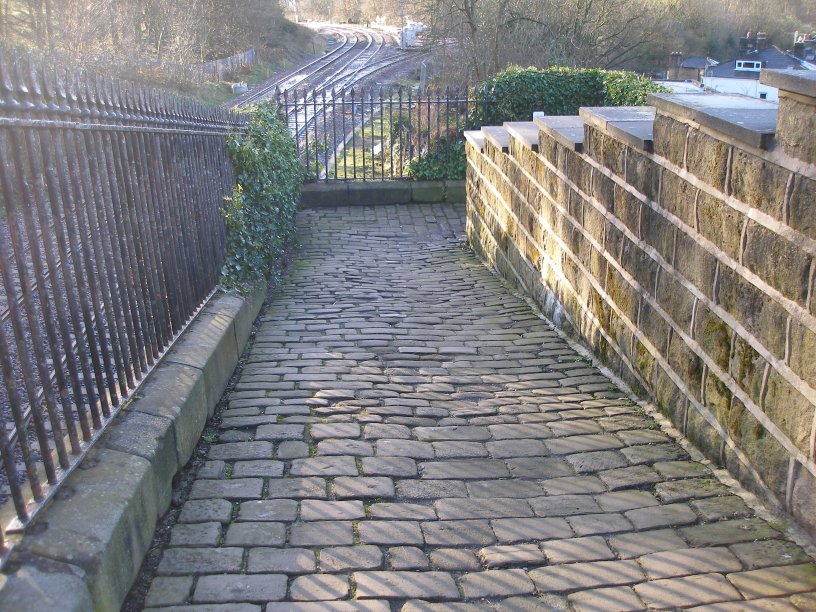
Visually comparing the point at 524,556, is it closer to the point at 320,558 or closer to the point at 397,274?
the point at 320,558

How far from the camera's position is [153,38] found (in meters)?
32.4

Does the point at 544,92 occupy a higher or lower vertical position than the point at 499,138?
higher

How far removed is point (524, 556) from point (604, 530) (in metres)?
0.40

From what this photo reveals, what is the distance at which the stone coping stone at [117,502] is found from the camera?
231cm

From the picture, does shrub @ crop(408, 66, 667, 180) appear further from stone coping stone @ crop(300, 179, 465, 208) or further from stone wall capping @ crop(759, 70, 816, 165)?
stone wall capping @ crop(759, 70, 816, 165)

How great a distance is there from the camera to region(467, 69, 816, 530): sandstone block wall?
2949mm

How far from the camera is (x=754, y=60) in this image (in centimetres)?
4184

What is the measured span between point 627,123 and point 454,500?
111 inches

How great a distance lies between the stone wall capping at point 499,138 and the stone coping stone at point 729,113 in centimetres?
375

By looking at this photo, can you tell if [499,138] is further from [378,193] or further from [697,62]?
[697,62]

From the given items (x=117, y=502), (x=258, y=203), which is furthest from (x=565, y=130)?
(x=117, y=502)

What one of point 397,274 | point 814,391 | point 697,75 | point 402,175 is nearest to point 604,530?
point 814,391

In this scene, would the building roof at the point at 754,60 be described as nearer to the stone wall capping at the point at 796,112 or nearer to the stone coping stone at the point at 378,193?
the stone coping stone at the point at 378,193

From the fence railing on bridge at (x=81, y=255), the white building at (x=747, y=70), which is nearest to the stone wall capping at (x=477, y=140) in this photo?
the fence railing on bridge at (x=81, y=255)
